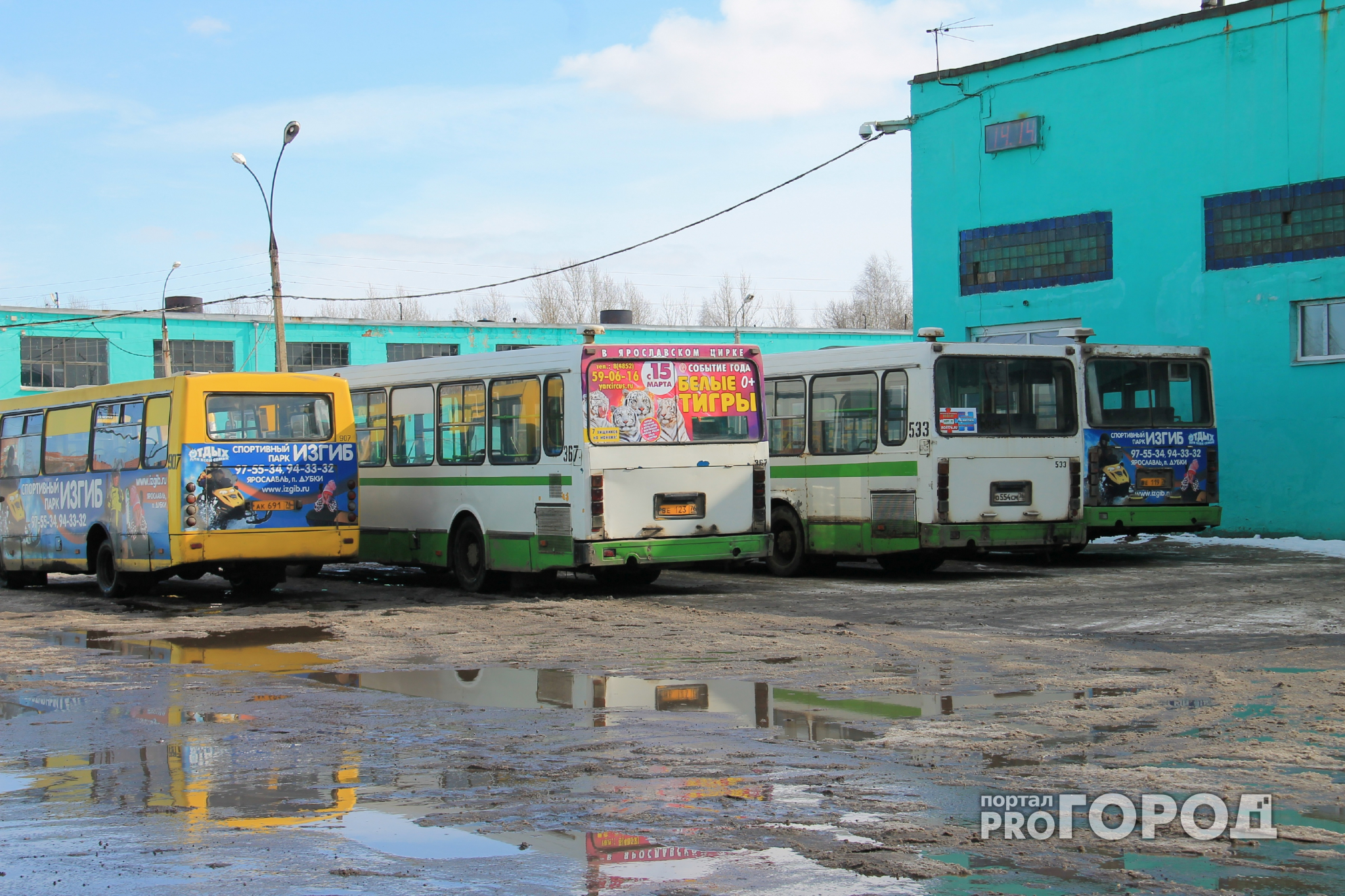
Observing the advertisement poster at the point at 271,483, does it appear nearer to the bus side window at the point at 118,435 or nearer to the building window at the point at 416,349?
the bus side window at the point at 118,435

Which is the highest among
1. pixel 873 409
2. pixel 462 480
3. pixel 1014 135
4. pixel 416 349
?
pixel 1014 135

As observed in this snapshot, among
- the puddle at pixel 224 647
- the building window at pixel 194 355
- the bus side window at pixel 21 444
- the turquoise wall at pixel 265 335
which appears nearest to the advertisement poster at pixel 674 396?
the puddle at pixel 224 647

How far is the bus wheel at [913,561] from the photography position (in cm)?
1789

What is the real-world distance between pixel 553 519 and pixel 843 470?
415 centimetres

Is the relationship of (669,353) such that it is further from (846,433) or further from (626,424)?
(846,433)

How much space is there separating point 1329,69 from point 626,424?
13.5 m

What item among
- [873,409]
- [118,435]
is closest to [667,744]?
[873,409]

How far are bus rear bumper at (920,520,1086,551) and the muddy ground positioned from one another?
97.4 inches

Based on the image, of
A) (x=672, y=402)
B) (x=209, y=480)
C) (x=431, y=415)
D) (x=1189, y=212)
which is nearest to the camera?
(x=672, y=402)

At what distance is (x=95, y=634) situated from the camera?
43.9ft

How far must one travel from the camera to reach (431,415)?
1759 cm

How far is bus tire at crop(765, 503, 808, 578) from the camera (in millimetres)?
18234

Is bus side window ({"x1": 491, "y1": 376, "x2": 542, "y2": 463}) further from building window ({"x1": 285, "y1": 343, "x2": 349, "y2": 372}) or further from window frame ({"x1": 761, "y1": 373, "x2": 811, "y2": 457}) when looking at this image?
building window ({"x1": 285, "y1": 343, "x2": 349, "y2": 372})

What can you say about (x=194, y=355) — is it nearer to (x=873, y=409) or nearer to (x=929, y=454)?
(x=873, y=409)
